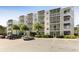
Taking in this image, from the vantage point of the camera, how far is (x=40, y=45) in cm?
442

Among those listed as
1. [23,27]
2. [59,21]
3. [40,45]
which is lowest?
[40,45]

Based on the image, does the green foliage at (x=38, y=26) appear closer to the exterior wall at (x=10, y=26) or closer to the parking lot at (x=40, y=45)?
the parking lot at (x=40, y=45)

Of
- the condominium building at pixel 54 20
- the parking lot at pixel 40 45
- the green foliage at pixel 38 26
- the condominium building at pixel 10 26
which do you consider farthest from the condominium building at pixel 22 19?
the parking lot at pixel 40 45

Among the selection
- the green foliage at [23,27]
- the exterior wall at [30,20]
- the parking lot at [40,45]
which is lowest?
the parking lot at [40,45]

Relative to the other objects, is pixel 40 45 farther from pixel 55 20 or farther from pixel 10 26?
pixel 10 26

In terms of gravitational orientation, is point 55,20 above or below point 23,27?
above

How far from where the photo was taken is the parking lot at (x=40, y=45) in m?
4.36

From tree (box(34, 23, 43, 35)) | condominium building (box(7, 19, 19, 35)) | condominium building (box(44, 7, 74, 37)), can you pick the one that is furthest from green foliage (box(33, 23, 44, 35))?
condominium building (box(7, 19, 19, 35))

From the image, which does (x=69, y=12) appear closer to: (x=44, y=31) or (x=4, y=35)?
(x=44, y=31)

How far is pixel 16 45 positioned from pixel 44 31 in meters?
0.61

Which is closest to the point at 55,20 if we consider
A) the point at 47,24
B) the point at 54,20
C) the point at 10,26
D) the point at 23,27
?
the point at 54,20
